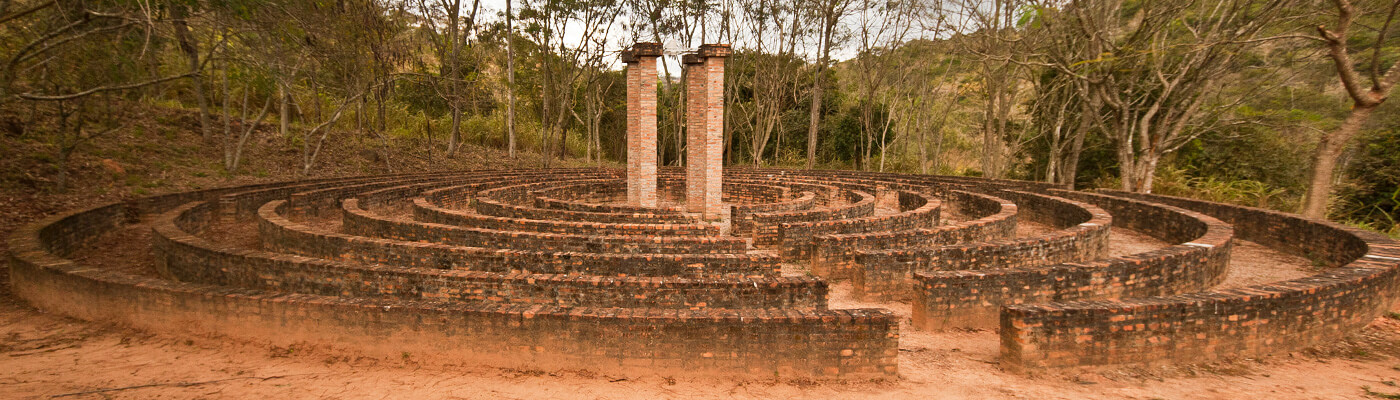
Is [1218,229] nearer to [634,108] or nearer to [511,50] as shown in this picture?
[634,108]

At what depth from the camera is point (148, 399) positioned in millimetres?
4633

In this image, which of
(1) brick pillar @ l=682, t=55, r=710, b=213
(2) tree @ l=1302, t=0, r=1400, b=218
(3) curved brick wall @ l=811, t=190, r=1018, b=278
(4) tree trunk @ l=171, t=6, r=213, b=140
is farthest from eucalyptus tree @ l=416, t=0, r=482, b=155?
(2) tree @ l=1302, t=0, r=1400, b=218

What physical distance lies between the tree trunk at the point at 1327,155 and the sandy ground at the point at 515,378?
712 centimetres

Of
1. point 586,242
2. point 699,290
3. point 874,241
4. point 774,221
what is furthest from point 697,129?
point 699,290

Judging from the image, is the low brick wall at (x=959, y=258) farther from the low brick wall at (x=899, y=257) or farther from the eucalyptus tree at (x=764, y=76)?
the eucalyptus tree at (x=764, y=76)

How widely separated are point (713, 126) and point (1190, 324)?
8791mm

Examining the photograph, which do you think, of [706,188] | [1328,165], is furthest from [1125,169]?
[706,188]

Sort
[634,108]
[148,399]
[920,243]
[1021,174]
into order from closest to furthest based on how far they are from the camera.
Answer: [148,399] < [920,243] < [634,108] < [1021,174]

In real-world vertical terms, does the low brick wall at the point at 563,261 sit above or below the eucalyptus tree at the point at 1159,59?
below

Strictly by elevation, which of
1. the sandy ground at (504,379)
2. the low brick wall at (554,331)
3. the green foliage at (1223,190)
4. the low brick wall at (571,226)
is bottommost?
the sandy ground at (504,379)

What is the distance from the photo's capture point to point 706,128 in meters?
12.7

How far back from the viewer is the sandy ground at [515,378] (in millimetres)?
4898

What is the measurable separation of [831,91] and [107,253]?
30.2 meters

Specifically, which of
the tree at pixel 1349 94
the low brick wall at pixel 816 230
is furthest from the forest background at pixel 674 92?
the low brick wall at pixel 816 230
